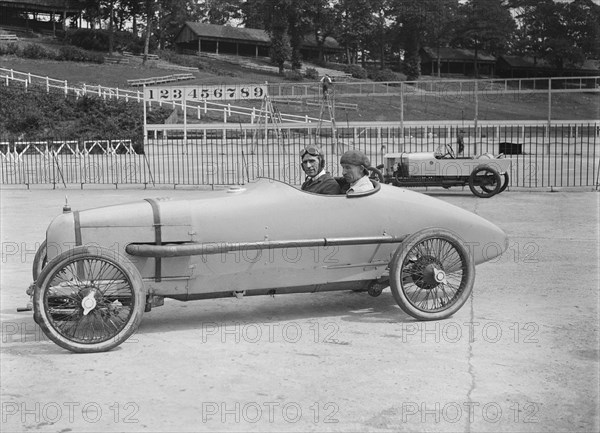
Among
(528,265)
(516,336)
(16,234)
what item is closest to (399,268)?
(516,336)

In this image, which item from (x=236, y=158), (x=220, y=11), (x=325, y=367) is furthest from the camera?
(x=220, y=11)

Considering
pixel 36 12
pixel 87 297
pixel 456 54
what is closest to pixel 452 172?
pixel 87 297

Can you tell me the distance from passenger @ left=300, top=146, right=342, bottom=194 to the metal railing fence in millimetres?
10762

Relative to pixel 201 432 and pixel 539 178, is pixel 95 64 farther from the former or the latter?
pixel 201 432

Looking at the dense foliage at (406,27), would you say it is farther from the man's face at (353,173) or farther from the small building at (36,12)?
the man's face at (353,173)

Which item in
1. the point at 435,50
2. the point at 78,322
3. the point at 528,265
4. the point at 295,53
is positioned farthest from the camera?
the point at 435,50

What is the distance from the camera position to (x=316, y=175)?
7137 millimetres

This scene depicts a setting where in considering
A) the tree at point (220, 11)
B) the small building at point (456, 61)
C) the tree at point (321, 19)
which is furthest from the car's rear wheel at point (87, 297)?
the tree at point (220, 11)

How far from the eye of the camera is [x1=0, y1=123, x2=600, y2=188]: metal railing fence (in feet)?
68.5

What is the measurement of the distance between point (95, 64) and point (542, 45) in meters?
44.9

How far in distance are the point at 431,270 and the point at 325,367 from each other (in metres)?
1.60

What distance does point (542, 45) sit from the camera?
265ft

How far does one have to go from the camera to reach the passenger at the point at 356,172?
6816 millimetres

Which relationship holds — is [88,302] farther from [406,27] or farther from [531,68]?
[406,27]
